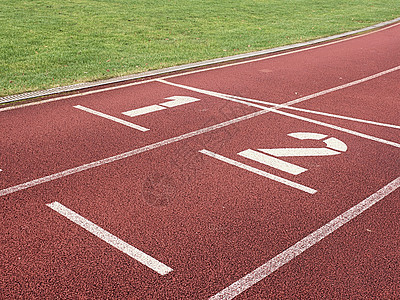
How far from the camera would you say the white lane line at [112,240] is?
462 centimetres

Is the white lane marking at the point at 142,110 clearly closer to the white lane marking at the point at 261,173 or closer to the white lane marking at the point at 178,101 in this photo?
the white lane marking at the point at 178,101

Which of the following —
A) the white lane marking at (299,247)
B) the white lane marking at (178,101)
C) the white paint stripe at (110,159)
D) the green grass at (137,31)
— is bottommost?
the white lane marking at (299,247)

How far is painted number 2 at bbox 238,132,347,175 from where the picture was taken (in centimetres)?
688

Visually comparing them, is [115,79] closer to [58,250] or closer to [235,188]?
[235,188]

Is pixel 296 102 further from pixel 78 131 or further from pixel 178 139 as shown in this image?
pixel 78 131

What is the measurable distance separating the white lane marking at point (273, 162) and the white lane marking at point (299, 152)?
17 cm

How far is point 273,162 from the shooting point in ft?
23.0

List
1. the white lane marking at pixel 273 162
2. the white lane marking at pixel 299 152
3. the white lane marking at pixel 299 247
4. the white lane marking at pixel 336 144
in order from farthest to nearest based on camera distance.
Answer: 1. the white lane marking at pixel 336 144
2. the white lane marking at pixel 299 152
3. the white lane marking at pixel 273 162
4. the white lane marking at pixel 299 247

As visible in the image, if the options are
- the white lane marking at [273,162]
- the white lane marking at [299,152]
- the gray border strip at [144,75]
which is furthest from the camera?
the gray border strip at [144,75]

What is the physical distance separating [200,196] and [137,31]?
13.6 m

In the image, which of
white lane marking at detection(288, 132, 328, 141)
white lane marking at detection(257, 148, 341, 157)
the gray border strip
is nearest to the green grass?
the gray border strip

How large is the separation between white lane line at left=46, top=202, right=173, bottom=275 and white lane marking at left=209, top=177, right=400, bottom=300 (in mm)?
661

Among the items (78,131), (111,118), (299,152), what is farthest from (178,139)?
(299,152)

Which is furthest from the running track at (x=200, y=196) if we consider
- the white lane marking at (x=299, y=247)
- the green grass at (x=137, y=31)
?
the green grass at (x=137, y=31)
